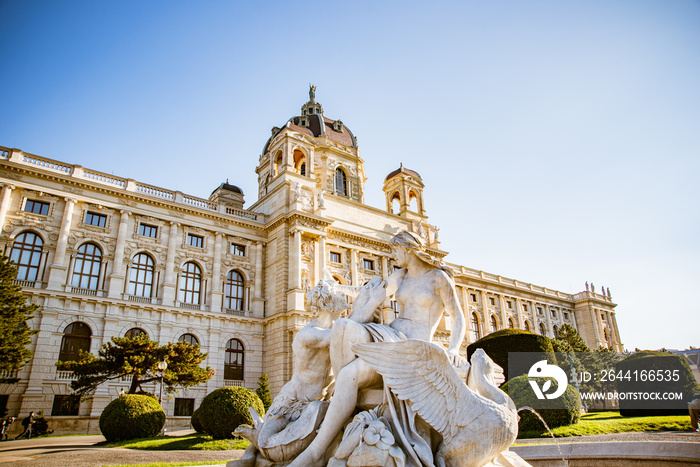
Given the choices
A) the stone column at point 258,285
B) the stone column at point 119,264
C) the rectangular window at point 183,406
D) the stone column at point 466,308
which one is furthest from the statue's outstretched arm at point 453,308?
the stone column at point 466,308

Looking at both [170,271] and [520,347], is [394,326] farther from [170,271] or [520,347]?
[170,271]

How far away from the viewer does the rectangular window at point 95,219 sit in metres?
24.1

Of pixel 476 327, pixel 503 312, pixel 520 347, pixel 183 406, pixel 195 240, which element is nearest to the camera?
pixel 520 347

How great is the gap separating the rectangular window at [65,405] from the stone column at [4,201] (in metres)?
8.54

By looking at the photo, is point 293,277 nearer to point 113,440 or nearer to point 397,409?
point 113,440

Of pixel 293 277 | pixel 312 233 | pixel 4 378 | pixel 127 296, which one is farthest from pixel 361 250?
pixel 4 378

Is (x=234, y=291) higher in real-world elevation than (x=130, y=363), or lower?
higher

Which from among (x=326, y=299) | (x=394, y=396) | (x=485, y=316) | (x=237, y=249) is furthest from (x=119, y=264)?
(x=485, y=316)

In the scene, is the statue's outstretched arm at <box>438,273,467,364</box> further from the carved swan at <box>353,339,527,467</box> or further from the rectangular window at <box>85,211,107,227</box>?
the rectangular window at <box>85,211,107,227</box>

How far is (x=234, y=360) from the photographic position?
26.4 m

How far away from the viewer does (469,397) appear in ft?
10.9

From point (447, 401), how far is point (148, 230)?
25652 mm

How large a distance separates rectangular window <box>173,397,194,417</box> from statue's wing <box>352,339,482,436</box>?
75.1 feet

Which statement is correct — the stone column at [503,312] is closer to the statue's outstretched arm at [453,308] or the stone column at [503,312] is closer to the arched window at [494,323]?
the arched window at [494,323]
